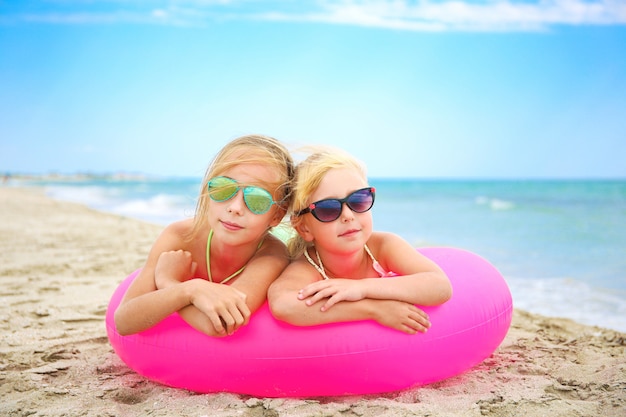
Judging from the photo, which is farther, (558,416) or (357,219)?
(357,219)

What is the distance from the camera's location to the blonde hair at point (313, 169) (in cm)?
294

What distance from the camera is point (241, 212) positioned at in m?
2.93

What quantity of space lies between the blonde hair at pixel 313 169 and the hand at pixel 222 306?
22.2 inches

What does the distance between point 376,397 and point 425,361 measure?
1.06 ft

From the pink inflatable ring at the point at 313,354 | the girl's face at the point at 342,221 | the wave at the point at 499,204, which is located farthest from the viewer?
the wave at the point at 499,204

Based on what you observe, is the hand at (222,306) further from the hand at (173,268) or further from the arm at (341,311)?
the hand at (173,268)

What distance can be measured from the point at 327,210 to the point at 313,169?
0.79 ft

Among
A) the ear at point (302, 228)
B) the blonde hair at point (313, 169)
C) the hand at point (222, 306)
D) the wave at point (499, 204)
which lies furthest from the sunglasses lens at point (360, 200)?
the wave at point (499, 204)

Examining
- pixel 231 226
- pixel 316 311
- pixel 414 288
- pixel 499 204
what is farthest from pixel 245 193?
pixel 499 204

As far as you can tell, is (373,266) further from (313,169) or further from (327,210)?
(313,169)

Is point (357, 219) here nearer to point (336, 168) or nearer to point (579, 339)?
point (336, 168)

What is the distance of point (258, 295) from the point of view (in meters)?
2.90

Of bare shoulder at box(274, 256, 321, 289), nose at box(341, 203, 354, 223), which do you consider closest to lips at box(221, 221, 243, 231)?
bare shoulder at box(274, 256, 321, 289)

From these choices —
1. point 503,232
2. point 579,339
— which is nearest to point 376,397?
point 579,339
